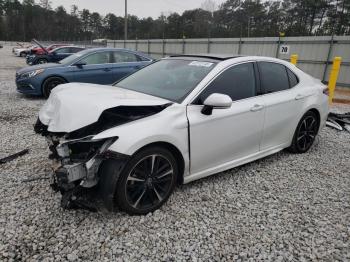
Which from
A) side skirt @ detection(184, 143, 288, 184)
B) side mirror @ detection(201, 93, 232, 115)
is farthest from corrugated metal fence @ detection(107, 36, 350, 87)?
side mirror @ detection(201, 93, 232, 115)

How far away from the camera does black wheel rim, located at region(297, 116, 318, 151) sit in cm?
461

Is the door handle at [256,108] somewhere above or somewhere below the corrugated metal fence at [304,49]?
below

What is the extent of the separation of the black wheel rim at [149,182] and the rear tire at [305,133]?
2.47m

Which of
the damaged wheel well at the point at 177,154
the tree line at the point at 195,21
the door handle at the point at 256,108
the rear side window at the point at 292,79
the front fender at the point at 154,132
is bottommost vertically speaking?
the damaged wheel well at the point at 177,154

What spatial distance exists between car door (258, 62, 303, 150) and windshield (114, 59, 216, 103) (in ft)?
3.09

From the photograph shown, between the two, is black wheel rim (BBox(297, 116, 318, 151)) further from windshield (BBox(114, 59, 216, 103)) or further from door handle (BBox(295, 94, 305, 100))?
windshield (BBox(114, 59, 216, 103))

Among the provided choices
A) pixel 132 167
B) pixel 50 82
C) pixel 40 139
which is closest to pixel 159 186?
pixel 132 167

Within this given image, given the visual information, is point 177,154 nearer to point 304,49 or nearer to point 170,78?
point 170,78

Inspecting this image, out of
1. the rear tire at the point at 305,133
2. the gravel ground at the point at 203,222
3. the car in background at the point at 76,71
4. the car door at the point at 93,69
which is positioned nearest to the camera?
the gravel ground at the point at 203,222

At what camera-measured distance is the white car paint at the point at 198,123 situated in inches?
107

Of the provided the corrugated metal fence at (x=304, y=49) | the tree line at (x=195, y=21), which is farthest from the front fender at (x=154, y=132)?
the tree line at (x=195, y=21)

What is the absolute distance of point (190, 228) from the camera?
2.81m

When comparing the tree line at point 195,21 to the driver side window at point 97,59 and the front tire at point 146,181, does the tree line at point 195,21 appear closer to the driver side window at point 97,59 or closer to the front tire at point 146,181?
the driver side window at point 97,59

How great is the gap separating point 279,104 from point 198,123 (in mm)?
1512
